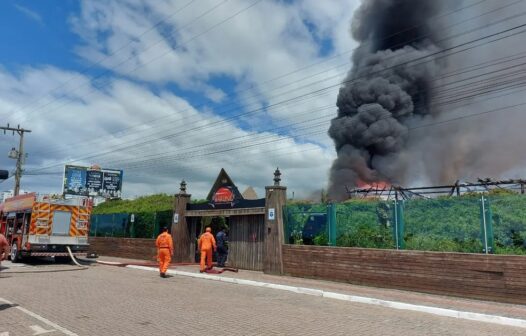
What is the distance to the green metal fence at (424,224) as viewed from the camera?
10.2 m

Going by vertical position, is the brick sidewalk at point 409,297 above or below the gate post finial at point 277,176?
below

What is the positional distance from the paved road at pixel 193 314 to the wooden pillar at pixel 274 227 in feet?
10.6

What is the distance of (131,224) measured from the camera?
23.2 metres

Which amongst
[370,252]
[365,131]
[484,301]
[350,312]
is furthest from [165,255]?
[365,131]

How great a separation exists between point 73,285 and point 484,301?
9.52m

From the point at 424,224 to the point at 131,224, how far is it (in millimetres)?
15730

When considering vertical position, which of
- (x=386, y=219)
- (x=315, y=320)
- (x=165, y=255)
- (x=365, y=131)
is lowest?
(x=315, y=320)

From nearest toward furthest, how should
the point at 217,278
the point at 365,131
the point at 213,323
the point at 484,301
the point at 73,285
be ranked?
the point at 213,323, the point at 484,301, the point at 73,285, the point at 217,278, the point at 365,131

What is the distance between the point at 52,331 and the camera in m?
6.39

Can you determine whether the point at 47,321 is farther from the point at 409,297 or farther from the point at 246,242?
the point at 246,242

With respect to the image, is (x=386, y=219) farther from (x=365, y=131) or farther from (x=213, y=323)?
(x=365, y=131)

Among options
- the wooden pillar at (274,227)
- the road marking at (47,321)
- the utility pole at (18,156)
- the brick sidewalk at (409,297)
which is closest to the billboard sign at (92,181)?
the utility pole at (18,156)

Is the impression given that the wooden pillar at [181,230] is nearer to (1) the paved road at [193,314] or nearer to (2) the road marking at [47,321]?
(1) the paved road at [193,314]

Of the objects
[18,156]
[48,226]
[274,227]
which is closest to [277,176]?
[274,227]
